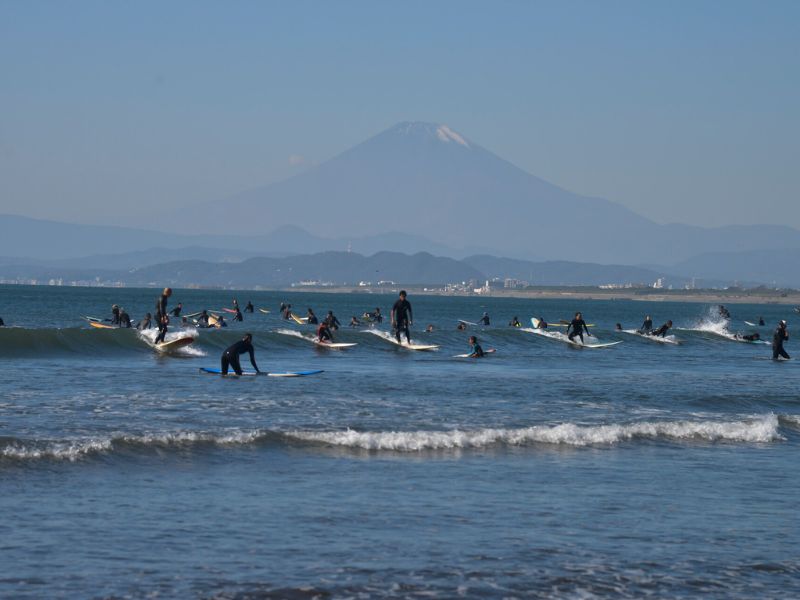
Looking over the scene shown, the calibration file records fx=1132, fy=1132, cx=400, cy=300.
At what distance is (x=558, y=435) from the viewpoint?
21156mm

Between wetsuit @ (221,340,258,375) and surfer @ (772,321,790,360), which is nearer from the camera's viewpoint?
wetsuit @ (221,340,258,375)

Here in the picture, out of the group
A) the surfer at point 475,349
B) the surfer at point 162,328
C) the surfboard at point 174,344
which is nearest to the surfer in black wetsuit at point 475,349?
the surfer at point 475,349

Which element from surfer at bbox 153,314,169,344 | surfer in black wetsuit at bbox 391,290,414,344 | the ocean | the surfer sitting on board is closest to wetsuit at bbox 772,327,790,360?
surfer in black wetsuit at bbox 391,290,414,344

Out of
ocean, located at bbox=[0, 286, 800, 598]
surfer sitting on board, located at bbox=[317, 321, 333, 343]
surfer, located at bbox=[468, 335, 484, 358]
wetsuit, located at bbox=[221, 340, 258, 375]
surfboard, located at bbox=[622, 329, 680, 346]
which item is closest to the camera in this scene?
ocean, located at bbox=[0, 286, 800, 598]

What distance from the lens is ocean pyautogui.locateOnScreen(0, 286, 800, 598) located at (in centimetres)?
1170

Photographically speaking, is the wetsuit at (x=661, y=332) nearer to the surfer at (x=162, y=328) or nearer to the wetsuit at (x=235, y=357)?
the surfer at (x=162, y=328)

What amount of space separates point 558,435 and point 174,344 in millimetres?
21623

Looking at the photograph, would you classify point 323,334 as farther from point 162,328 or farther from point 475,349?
point 162,328

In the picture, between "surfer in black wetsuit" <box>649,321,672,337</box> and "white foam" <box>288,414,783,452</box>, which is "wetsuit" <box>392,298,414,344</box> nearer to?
"white foam" <box>288,414,783,452</box>

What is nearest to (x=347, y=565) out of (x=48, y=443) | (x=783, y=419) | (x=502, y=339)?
(x=48, y=443)

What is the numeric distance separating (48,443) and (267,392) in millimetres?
9662

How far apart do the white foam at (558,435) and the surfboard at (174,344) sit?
2006cm

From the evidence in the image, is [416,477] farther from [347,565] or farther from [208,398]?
[208,398]

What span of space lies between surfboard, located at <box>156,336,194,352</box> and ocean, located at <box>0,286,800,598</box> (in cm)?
836
